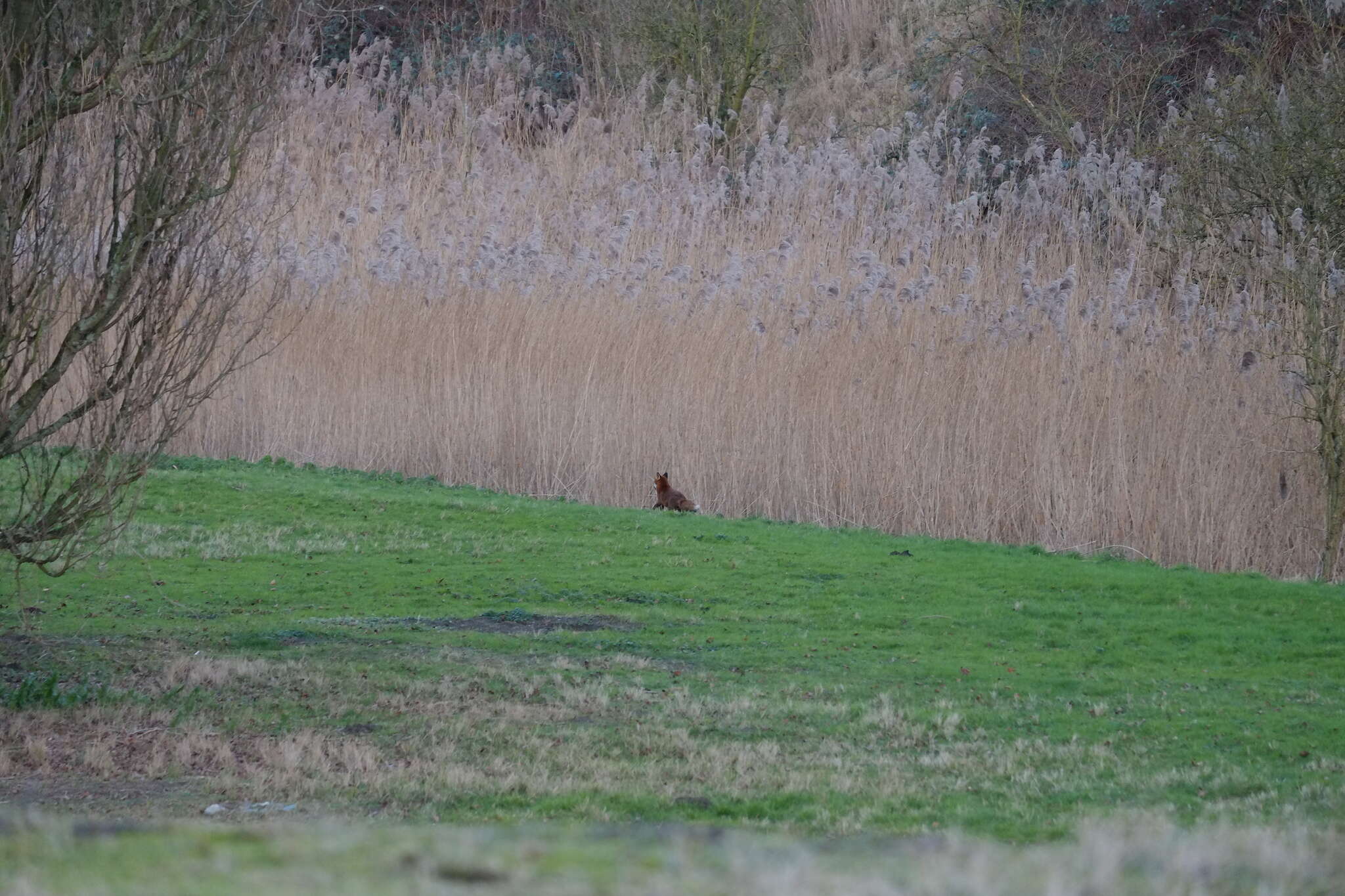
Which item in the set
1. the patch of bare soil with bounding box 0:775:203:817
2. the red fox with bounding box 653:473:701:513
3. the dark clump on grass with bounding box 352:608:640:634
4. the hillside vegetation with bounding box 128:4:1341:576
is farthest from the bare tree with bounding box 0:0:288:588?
the red fox with bounding box 653:473:701:513

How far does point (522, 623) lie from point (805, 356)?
713 cm

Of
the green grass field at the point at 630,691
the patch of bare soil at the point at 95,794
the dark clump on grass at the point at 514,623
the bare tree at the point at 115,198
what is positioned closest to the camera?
the green grass field at the point at 630,691

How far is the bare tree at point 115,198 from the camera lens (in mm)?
6395

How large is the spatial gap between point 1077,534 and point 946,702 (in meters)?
6.87

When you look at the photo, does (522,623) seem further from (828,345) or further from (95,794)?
(828,345)

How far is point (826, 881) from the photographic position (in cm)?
70

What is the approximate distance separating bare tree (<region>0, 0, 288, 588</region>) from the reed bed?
4.59 m

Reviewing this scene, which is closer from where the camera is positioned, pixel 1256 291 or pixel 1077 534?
pixel 1077 534

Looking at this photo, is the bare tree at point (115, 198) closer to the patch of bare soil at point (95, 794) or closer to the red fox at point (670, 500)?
the patch of bare soil at point (95, 794)

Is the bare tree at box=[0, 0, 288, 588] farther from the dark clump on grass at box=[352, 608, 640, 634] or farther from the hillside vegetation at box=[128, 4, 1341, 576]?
the hillside vegetation at box=[128, 4, 1341, 576]

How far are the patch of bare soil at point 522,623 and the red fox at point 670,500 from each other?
413 cm

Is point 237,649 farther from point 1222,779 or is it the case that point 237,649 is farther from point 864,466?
point 864,466

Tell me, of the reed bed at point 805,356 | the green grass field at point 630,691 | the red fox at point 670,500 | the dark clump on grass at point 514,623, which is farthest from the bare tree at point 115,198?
the red fox at point 670,500

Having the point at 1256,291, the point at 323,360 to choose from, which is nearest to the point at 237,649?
the point at 323,360
